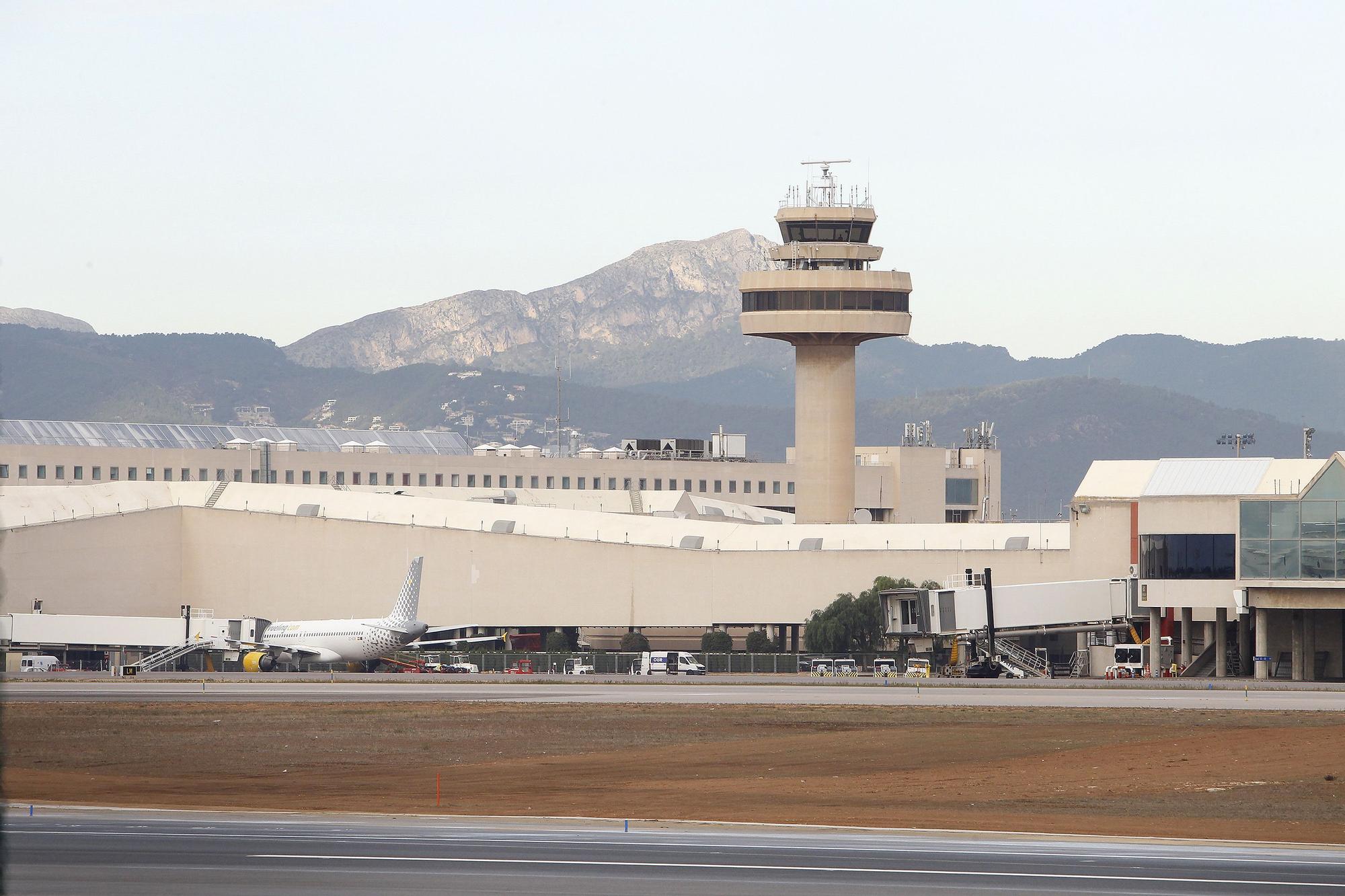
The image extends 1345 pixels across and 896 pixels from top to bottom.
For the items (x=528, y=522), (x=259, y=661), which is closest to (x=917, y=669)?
(x=528, y=522)

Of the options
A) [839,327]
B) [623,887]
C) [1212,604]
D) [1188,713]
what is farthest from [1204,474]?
[623,887]

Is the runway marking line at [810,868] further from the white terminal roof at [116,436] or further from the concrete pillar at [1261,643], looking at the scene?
the white terminal roof at [116,436]

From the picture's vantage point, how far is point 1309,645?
87750mm

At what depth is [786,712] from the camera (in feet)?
223

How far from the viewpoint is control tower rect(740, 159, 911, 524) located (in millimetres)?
149875

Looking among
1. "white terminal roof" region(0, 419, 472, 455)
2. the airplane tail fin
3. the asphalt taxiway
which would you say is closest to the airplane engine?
the airplane tail fin

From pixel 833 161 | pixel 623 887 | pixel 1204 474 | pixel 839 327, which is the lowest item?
pixel 623 887

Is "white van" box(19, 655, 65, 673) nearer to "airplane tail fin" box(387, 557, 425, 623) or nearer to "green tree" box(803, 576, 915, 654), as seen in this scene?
"airplane tail fin" box(387, 557, 425, 623)

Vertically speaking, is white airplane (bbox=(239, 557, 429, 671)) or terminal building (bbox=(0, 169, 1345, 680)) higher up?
terminal building (bbox=(0, 169, 1345, 680))

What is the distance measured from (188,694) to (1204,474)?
49927 millimetres

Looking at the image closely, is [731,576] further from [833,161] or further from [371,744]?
[371,744]

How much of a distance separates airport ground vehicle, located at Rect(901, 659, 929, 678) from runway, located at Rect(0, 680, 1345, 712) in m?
16.0

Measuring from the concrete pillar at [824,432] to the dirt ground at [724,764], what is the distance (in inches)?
3224

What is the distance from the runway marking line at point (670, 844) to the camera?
32781 millimetres
